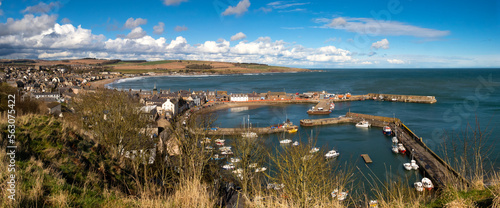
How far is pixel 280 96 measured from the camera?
58.8 meters

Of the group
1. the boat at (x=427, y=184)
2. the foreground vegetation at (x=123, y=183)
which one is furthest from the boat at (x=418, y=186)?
the foreground vegetation at (x=123, y=183)

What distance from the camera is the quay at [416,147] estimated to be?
17.6 metres

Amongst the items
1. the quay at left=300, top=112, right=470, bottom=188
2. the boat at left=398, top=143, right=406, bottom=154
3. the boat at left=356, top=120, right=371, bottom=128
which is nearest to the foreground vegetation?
the quay at left=300, top=112, right=470, bottom=188

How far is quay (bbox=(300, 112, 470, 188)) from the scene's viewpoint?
57.6 feet

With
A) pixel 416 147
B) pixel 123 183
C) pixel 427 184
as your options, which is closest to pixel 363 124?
pixel 416 147

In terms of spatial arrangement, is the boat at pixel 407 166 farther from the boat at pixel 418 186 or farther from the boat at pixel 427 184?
the boat at pixel 418 186

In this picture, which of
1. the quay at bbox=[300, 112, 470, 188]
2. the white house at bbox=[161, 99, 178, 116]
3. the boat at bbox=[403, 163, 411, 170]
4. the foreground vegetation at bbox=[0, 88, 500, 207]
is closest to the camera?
the foreground vegetation at bbox=[0, 88, 500, 207]

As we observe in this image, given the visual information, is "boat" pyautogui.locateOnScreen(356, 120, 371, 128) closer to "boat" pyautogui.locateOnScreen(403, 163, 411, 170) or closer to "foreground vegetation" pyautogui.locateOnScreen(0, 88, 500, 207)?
"boat" pyautogui.locateOnScreen(403, 163, 411, 170)

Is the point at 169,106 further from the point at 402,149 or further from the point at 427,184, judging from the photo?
the point at 427,184

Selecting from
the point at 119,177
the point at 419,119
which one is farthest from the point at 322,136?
the point at 119,177

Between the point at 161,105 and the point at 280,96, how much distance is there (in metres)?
26.5

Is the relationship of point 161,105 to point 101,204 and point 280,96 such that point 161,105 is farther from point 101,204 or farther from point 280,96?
point 101,204

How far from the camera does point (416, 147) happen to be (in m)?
23.9

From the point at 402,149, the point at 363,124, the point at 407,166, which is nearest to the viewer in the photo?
the point at 407,166
